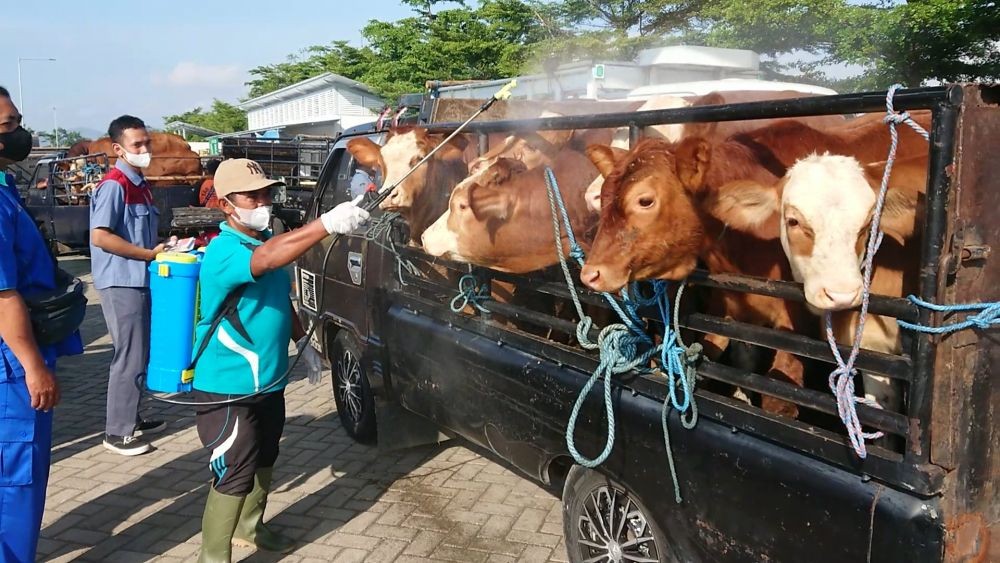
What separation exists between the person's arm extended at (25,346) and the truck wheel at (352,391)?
2111 mm

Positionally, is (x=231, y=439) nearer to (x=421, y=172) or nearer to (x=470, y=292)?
(x=470, y=292)

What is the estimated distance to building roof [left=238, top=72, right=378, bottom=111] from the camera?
30469 millimetres

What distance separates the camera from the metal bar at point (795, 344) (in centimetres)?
195

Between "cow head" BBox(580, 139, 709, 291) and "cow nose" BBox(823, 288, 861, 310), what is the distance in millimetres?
633

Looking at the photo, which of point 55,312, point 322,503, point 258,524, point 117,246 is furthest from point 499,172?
point 117,246

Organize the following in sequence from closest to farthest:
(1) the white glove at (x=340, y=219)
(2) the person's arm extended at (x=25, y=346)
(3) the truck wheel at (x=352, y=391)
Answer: (2) the person's arm extended at (x=25, y=346) < (1) the white glove at (x=340, y=219) < (3) the truck wheel at (x=352, y=391)

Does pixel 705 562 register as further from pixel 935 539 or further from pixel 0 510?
pixel 0 510

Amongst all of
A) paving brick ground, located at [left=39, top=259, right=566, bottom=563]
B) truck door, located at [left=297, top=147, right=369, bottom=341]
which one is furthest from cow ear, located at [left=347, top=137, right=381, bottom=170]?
paving brick ground, located at [left=39, top=259, right=566, bottom=563]

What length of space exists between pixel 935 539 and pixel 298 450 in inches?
171

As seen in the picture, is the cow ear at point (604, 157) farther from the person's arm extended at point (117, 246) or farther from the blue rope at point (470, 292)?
the person's arm extended at point (117, 246)

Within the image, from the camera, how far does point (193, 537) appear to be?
4.05 meters

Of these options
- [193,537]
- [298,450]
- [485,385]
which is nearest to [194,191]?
[298,450]

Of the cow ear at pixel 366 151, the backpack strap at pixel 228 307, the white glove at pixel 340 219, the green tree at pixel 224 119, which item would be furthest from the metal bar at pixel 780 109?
the green tree at pixel 224 119

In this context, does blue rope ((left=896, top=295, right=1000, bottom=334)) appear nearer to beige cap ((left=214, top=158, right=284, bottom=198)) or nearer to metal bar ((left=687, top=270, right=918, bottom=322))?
metal bar ((left=687, top=270, right=918, bottom=322))
